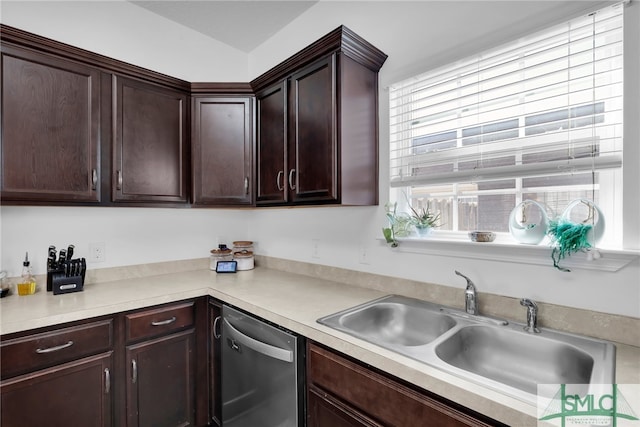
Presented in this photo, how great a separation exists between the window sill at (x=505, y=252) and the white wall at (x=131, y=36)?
202 cm

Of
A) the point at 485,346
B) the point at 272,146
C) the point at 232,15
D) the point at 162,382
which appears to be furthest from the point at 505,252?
the point at 232,15

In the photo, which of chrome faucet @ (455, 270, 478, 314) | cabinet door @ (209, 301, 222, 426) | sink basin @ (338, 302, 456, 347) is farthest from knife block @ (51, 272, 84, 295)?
chrome faucet @ (455, 270, 478, 314)

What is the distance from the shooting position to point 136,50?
2205mm

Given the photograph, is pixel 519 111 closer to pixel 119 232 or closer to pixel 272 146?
pixel 272 146

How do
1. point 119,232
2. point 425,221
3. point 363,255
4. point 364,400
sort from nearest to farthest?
point 364,400, point 425,221, point 363,255, point 119,232

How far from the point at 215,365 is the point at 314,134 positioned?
1452 mm

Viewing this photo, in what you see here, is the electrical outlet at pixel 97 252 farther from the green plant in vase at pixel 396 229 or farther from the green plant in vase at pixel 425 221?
the green plant in vase at pixel 425 221

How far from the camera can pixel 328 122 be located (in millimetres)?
1629

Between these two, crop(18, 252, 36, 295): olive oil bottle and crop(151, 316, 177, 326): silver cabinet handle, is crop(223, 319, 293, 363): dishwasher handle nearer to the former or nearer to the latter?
crop(151, 316, 177, 326): silver cabinet handle

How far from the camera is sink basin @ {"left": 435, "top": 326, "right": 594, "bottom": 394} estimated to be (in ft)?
3.43

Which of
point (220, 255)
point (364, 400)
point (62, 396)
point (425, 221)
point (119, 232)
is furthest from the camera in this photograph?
point (220, 255)

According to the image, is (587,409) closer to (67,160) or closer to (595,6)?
(595,6)

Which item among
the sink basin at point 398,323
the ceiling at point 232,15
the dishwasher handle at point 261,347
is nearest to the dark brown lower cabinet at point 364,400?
the dishwasher handle at point 261,347

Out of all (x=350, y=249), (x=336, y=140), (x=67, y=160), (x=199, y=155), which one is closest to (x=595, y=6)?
(x=336, y=140)
